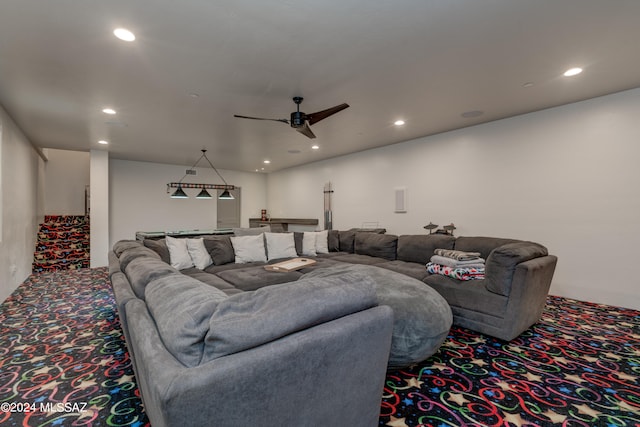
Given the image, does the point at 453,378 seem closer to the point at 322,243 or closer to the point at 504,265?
the point at 504,265

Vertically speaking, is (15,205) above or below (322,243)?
above

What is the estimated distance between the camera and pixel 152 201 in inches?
330

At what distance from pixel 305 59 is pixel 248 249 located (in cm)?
265

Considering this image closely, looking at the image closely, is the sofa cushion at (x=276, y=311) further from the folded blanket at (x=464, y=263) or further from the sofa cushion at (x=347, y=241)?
the sofa cushion at (x=347, y=241)

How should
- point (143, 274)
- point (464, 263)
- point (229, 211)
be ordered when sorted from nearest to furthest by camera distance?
point (143, 274) < point (464, 263) < point (229, 211)

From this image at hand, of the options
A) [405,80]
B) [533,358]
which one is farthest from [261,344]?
[405,80]

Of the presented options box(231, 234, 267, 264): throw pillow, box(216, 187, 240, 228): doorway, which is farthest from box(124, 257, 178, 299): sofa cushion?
box(216, 187, 240, 228): doorway

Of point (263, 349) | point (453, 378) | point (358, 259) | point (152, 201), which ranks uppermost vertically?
point (152, 201)

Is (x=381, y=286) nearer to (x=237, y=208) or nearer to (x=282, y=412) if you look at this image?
(x=282, y=412)

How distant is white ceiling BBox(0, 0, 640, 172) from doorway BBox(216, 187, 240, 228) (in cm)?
515

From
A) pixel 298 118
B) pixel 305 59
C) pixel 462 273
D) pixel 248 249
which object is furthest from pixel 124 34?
pixel 462 273

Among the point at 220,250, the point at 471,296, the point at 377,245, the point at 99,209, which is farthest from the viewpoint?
the point at 99,209

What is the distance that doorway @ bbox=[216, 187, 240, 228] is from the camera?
9914 millimetres

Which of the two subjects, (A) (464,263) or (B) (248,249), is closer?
(A) (464,263)
